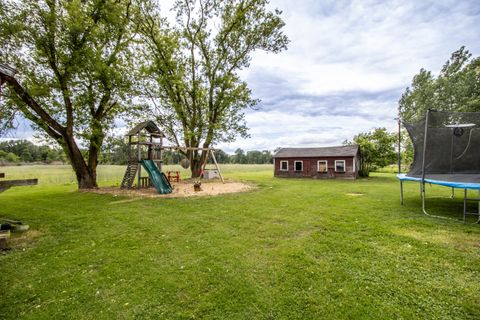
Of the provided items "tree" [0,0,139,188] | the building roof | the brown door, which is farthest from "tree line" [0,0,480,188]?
the brown door

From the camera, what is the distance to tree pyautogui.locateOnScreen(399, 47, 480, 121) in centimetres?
2642

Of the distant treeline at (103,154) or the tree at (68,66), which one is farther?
the distant treeline at (103,154)

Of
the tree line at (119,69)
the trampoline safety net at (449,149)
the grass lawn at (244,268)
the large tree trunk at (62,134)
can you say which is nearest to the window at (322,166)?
the tree line at (119,69)

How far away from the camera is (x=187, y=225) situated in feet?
18.5

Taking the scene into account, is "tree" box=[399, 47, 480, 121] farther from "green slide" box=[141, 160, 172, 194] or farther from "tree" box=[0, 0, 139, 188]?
"tree" box=[0, 0, 139, 188]

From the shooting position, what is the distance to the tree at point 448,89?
26.4m

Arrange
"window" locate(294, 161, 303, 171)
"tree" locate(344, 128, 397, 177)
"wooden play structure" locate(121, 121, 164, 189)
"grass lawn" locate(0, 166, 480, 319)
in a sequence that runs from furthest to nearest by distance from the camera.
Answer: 1. "window" locate(294, 161, 303, 171)
2. "tree" locate(344, 128, 397, 177)
3. "wooden play structure" locate(121, 121, 164, 189)
4. "grass lawn" locate(0, 166, 480, 319)

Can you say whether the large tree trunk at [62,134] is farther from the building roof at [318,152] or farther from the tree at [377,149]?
the tree at [377,149]

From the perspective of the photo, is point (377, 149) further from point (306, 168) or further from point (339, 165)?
point (306, 168)

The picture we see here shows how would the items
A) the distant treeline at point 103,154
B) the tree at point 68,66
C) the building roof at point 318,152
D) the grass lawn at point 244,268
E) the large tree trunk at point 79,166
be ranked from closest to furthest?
the grass lawn at point 244,268 → the tree at point 68,66 → the large tree trunk at point 79,166 → the distant treeline at point 103,154 → the building roof at point 318,152

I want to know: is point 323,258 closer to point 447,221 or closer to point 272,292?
point 272,292

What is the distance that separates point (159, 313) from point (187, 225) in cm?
329

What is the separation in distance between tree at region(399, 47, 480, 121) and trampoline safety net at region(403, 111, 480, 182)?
68.8 ft

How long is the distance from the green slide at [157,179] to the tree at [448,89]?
29.3m
